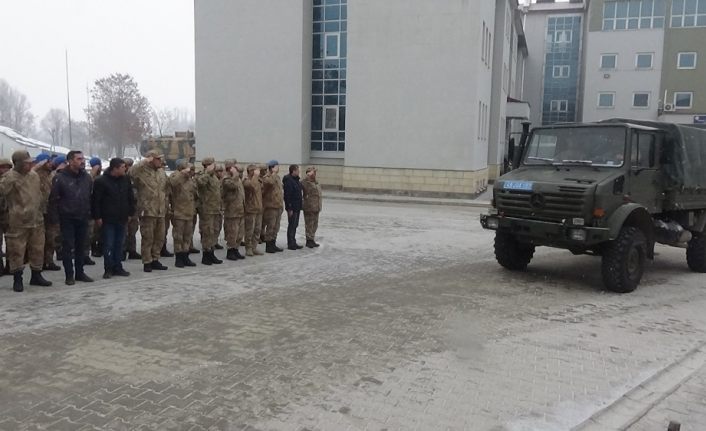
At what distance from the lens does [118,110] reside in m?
51.3

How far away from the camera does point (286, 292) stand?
25.4 ft

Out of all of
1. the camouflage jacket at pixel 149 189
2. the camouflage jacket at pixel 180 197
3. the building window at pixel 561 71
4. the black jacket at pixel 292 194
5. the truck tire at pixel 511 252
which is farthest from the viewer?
the building window at pixel 561 71

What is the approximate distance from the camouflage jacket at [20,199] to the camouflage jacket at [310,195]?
508 centimetres

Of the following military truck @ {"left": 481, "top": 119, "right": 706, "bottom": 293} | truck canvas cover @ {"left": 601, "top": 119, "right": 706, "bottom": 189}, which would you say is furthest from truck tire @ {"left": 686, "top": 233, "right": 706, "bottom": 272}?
truck canvas cover @ {"left": 601, "top": 119, "right": 706, "bottom": 189}

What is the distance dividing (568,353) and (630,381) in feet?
2.36

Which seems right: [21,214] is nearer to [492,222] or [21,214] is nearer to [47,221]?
[47,221]

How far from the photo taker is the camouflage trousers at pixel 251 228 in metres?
10.2

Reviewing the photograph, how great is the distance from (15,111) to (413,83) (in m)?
98.7

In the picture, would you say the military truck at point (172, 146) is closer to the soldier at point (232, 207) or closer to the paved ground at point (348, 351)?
the soldier at point (232, 207)

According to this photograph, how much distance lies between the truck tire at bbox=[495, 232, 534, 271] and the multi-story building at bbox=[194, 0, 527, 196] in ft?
47.6

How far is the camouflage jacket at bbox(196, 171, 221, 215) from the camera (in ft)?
31.2

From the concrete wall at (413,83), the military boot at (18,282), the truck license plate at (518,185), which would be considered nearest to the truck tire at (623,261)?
the truck license plate at (518,185)

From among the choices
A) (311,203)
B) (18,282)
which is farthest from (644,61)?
(18,282)

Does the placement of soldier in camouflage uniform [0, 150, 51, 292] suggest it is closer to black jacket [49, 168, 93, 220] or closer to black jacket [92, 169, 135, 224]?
black jacket [49, 168, 93, 220]
